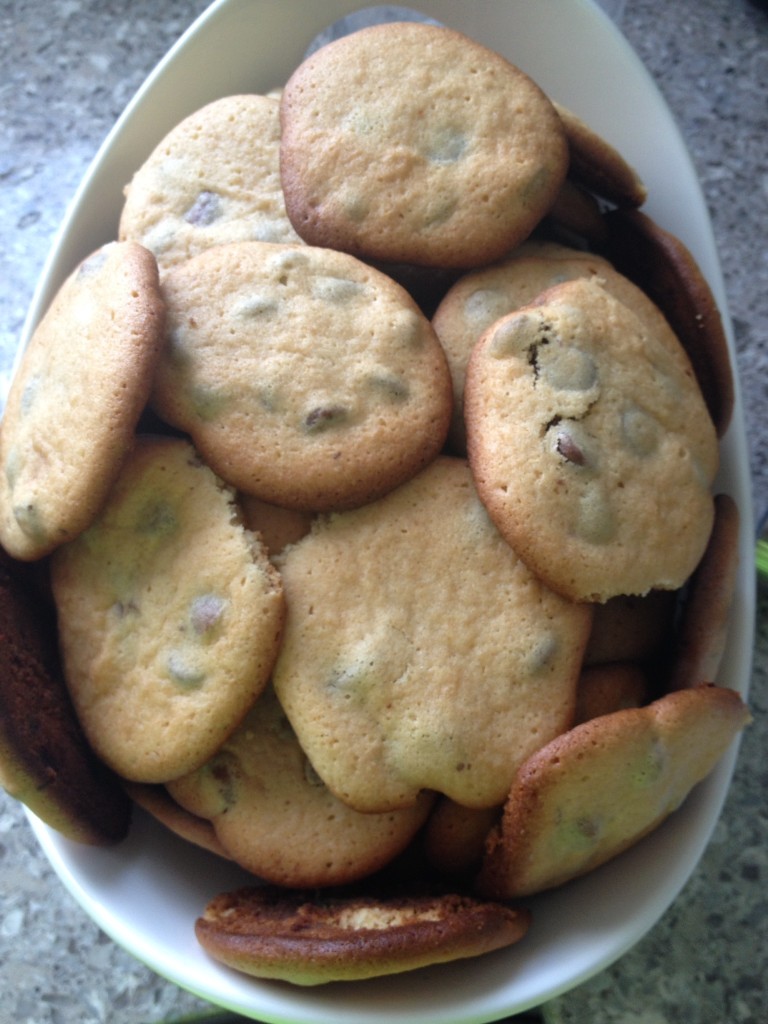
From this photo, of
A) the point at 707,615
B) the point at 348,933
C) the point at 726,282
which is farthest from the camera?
the point at 726,282

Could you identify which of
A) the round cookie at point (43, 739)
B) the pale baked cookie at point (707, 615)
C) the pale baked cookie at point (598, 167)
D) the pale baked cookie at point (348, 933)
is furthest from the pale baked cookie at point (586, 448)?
the round cookie at point (43, 739)

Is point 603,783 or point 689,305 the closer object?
point 603,783

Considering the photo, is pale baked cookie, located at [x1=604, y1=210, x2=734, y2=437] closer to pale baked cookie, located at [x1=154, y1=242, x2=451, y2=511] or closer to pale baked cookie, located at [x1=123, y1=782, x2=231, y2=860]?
pale baked cookie, located at [x1=154, y1=242, x2=451, y2=511]

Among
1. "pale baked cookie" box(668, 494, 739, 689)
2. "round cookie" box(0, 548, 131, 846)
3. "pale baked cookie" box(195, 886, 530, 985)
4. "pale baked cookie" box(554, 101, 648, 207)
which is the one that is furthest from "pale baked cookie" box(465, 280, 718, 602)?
"round cookie" box(0, 548, 131, 846)

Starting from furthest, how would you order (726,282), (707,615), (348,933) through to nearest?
(726,282)
(707,615)
(348,933)

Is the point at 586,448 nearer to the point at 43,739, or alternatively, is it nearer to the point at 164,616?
the point at 164,616

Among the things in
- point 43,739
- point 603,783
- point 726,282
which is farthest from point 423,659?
point 726,282

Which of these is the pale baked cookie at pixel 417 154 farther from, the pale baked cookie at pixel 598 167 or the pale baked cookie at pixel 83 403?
the pale baked cookie at pixel 83 403
